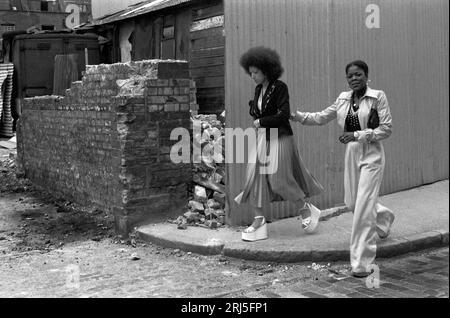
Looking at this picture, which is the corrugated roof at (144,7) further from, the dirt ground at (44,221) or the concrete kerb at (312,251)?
the concrete kerb at (312,251)

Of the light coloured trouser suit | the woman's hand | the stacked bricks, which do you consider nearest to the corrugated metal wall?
the stacked bricks

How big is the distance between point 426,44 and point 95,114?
4.56 meters

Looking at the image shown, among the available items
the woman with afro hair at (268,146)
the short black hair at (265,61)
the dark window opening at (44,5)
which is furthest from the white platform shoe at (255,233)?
the dark window opening at (44,5)

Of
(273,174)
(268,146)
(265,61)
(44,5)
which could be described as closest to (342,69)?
(265,61)

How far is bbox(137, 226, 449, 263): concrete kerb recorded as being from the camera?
5.23m

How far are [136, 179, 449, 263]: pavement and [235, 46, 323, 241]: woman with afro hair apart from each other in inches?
9.9

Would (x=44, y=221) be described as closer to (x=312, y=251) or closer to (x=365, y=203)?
(x=312, y=251)

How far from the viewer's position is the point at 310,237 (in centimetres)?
567

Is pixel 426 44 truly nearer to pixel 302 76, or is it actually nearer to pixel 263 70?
pixel 302 76

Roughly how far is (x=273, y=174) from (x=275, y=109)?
0.64 m

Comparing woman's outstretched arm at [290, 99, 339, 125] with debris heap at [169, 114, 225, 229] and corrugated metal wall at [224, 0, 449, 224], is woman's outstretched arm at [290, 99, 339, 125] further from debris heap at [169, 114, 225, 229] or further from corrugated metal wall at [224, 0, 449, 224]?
debris heap at [169, 114, 225, 229]

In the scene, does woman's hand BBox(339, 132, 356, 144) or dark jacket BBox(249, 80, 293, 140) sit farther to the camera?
dark jacket BBox(249, 80, 293, 140)

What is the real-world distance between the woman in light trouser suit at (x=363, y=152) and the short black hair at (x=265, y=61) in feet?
2.98

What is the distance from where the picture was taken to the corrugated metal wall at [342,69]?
6031 mm
